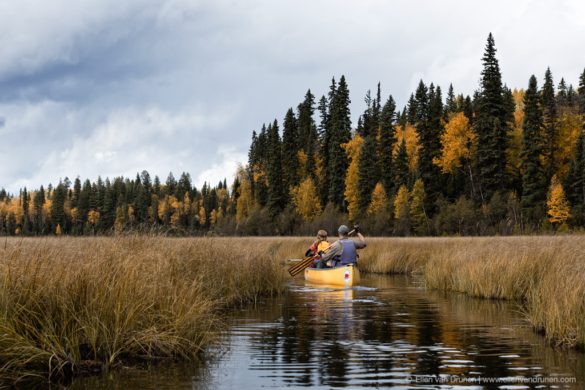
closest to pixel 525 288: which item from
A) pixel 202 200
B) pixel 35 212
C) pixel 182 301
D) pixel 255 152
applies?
pixel 182 301

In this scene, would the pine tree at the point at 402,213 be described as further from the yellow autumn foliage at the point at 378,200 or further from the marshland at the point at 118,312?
the marshland at the point at 118,312

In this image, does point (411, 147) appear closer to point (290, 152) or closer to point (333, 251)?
point (290, 152)

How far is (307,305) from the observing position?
16.0 metres

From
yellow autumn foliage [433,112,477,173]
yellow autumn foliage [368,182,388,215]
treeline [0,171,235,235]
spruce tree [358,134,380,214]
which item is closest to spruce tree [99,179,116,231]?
treeline [0,171,235,235]

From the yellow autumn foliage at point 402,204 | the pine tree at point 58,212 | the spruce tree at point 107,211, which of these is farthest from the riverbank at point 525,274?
the pine tree at point 58,212

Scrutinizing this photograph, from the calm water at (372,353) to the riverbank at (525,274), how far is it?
0.47m

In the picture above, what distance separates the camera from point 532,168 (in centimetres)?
5975

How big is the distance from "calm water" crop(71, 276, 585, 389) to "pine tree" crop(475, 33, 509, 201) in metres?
49.8

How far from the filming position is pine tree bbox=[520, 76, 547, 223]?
58.7 meters

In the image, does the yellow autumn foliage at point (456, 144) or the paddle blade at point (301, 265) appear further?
the yellow autumn foliage at point (456, 144)

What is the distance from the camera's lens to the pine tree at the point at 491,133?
6225cm

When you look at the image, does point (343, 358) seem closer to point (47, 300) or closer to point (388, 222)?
point (47, 300)

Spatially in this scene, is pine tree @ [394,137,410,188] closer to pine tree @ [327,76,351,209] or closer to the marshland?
pine tree @ [327,76,351,209]

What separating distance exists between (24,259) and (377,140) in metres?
81.3
